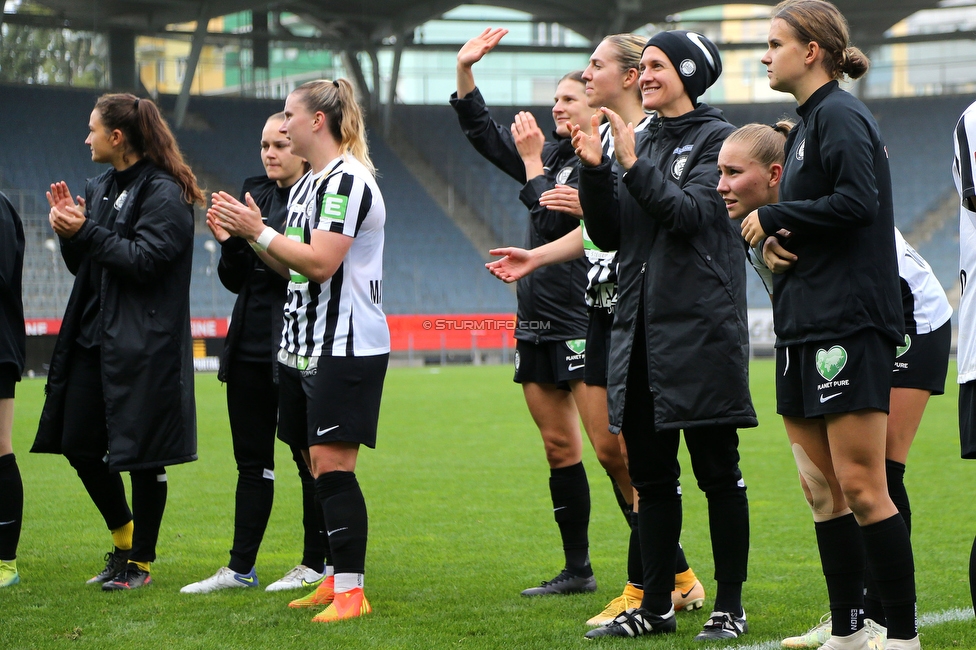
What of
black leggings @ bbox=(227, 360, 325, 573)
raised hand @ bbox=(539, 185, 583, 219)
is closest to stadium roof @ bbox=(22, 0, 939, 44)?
black leggings @ bbox=(227, 360, 325, 573)

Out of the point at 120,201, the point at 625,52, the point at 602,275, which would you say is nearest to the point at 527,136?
the point at 625,52

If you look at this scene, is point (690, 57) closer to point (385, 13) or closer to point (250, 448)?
point (250, 448)

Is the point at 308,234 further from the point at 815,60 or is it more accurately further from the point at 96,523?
the point at 96,523

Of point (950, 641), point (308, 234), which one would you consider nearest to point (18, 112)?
point (308, 234)

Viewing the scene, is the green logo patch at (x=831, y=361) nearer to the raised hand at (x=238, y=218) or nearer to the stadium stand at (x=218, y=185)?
the raised hand at (x=238, y=218)

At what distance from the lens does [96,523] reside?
6.58 metres

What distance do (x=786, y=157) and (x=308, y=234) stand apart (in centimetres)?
191

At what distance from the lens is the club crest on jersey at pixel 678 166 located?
377cm

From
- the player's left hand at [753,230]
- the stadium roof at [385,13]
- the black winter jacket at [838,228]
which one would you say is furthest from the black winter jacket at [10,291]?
the stadium roof at [385,13]

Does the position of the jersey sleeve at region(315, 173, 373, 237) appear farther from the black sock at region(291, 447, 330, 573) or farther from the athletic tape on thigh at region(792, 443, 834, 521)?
the athletic tape on thigh at region(792, 443, 834, 521)

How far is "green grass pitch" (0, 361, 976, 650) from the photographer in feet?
12.9

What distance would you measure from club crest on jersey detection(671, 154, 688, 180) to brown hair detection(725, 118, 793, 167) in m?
0.21

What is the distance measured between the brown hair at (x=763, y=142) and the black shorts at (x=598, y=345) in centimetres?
96

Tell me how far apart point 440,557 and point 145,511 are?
1.57 m
